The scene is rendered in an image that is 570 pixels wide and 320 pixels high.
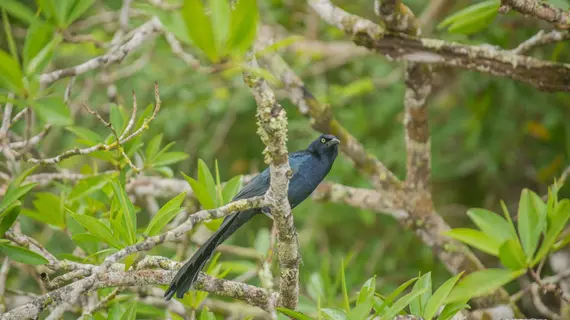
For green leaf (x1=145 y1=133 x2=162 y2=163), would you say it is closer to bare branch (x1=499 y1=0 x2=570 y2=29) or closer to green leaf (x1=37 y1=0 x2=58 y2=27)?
green leaf (x1=37 y1=0 x2=58 y2=27)

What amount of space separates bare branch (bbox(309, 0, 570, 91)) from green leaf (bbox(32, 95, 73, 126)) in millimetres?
1814

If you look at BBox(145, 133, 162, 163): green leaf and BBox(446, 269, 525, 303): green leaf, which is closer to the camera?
BBox(446, 269, 525, 303): green leaf

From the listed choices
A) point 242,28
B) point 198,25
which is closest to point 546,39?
point 242,28

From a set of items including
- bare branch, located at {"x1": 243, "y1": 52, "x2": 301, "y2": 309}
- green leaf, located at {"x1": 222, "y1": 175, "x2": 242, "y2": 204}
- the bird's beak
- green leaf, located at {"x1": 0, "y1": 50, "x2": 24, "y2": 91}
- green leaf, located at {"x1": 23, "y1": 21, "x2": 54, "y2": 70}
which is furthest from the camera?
the bird's beak

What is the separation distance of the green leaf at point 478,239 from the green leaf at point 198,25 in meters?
1.32

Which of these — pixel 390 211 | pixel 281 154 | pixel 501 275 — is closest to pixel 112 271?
pixel 281 154

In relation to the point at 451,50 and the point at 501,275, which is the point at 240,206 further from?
the point at 451,50

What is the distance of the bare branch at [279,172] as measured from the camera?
6.73ft

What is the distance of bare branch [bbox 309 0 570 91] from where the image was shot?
3275mm

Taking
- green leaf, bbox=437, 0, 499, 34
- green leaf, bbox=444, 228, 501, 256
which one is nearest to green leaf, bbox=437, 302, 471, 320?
green leaf, bbox=444, 228, 501, 256

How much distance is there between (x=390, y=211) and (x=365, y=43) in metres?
1.13

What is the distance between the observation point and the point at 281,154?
218 centimetres

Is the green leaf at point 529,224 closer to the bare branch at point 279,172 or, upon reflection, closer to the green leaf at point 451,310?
the green leaf at point 451,310

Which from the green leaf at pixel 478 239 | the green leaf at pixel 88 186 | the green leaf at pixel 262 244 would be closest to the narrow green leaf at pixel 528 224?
the green leaf at pixel 478 239
